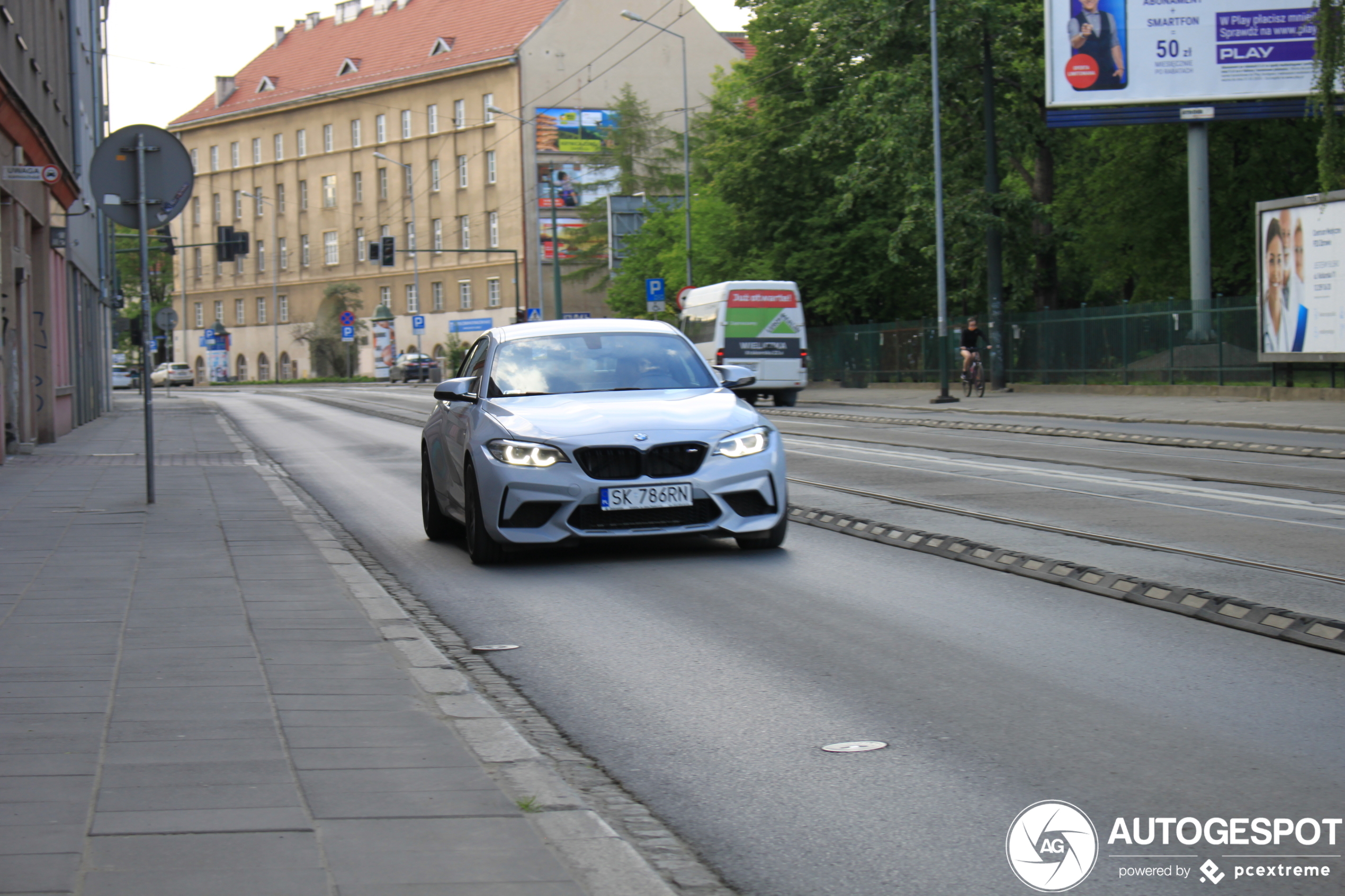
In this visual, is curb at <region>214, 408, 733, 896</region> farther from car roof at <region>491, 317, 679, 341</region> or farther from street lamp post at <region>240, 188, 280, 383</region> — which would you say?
street lamp post at <region>240, 188, 280, 383</region>

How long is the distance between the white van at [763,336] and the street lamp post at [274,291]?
2668 inches

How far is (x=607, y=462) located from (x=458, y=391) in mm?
1873

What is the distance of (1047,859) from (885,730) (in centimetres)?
142

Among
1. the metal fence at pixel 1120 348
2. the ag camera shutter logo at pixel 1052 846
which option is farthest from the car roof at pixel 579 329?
the metal fence at pixel 1120 348

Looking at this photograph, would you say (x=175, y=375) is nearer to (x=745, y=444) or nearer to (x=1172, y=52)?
(x=1172, y=52)

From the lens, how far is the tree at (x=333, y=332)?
88.9 m

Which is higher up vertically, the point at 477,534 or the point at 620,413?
the point at 620,413

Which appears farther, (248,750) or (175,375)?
(175,375)

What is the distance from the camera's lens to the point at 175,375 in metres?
96.2

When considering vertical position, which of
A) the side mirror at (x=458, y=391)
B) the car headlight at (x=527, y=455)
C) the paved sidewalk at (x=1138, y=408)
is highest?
the side mirror at (x=458, y=391)

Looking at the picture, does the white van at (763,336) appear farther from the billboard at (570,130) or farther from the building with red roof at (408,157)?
the billboard at (570,130)

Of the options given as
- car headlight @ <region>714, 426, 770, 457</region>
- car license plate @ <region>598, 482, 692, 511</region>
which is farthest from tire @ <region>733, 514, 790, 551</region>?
car license plate @ <region>598, 482, 692, 511</region>

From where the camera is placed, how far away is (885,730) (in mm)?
5465

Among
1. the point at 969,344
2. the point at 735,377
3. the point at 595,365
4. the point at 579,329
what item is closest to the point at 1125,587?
the point at 735,377
